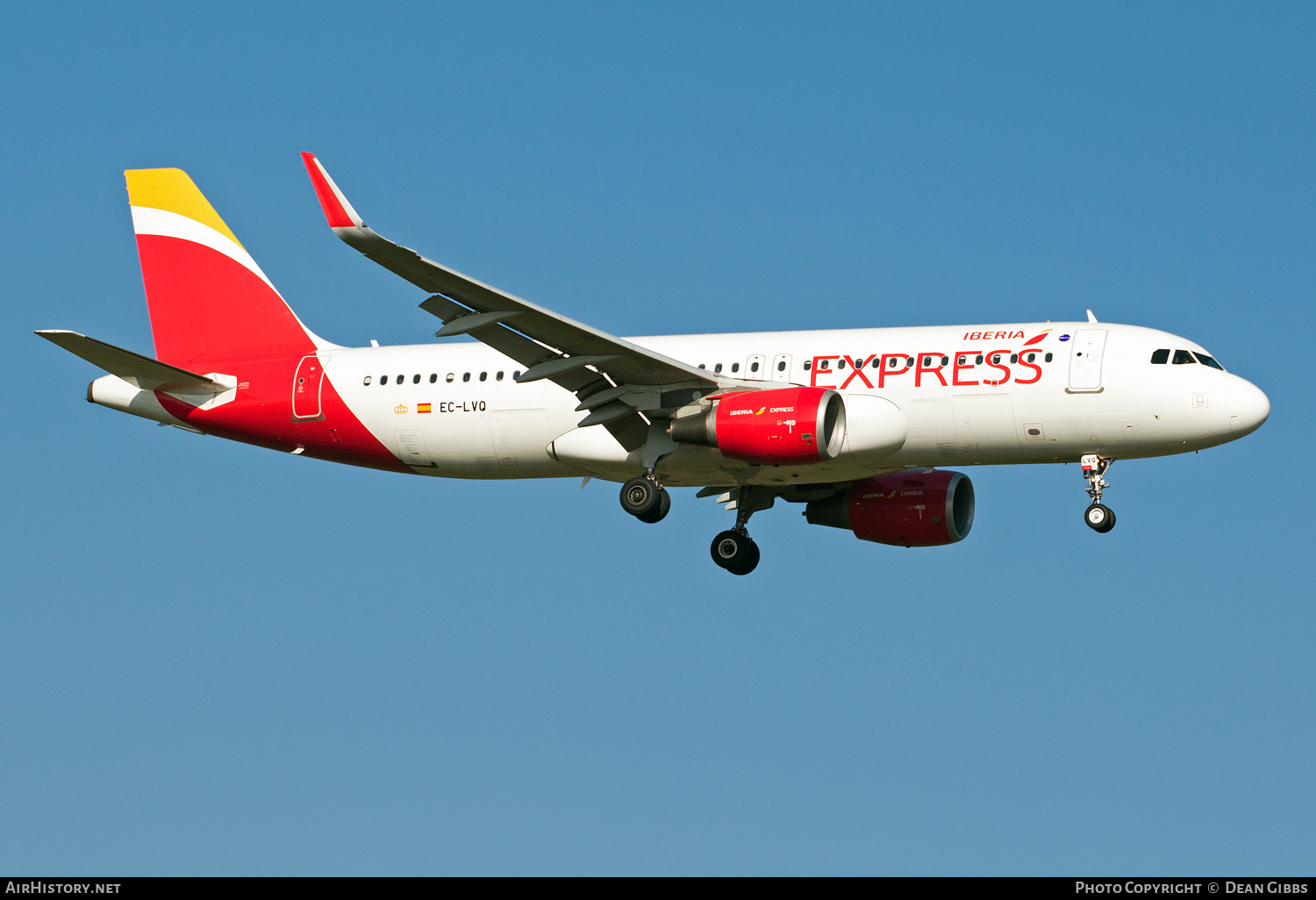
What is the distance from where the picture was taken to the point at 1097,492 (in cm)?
3603

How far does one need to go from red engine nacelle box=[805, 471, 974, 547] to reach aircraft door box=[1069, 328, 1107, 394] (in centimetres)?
610

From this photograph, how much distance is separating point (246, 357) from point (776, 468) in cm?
1356

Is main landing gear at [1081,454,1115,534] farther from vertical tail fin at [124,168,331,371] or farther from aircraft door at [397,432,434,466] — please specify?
vertical tail fin at [124,168,331,371]

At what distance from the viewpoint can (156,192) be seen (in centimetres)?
4400

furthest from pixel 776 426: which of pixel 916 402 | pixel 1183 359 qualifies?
pixel 1183 359

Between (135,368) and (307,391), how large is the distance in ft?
12.8

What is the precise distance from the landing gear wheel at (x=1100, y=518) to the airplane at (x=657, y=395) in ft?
0.18

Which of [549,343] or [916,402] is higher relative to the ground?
[549,343]

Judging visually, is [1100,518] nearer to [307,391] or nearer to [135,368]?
[307,391]

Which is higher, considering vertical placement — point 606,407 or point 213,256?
point 213,256

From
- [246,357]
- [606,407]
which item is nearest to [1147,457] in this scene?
[606,407]

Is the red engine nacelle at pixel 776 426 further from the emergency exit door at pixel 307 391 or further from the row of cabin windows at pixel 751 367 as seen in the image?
the emergency exit door at pixel 307 391

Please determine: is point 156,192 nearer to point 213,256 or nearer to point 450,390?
point 213,256

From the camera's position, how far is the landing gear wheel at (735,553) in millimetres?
40938
